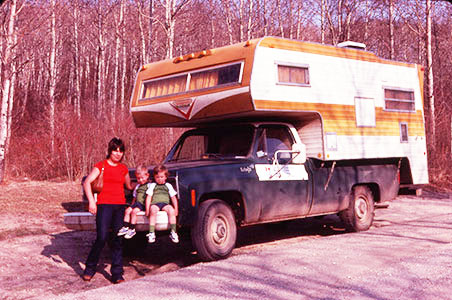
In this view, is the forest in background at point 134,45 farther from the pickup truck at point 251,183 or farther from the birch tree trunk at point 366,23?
the pickup truck at point 251,183

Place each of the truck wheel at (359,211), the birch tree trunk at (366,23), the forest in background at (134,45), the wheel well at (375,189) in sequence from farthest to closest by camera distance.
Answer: the birch tree trunk at (366,23), the forest in background at (134,45), the wheel well at (375,189), the truck wheel at (359,211)

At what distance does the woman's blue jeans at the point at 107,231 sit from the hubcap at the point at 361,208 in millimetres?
4783

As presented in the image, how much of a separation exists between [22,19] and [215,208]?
692 inches

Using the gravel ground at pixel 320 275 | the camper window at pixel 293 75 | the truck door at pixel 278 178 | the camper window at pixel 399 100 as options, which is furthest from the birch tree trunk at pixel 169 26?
the gravel ground at pixel 320 275

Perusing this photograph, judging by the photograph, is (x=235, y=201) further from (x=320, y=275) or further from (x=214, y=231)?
(x=320, y=275)

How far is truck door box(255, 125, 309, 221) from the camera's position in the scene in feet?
27.4

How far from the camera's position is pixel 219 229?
761cm

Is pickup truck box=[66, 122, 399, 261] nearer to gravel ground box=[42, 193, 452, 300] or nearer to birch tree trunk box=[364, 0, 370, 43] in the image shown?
gravel ground box=[42, 193, 452, 300]

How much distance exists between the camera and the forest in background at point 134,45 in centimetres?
1739

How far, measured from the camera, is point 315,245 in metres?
8.02

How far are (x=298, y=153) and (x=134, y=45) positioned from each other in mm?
29731

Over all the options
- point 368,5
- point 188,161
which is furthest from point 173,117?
point 368,5

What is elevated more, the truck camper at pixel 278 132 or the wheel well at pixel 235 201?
the truck camper at pixel 278 132

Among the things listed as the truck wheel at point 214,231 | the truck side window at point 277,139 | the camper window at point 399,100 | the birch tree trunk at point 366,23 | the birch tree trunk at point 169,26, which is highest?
the birch tree trunk at point 366,23
